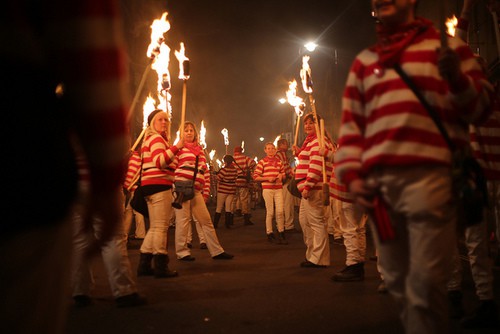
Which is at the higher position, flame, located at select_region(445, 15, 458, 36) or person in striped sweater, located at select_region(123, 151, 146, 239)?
flame, located at select_region(445, 15, 458, 36)

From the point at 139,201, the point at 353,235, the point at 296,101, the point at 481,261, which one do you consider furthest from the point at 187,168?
the point at 481,261

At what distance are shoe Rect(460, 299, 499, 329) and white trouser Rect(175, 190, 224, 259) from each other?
4.94 meters

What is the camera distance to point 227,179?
1461 cm

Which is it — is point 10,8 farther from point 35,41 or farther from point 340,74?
point 340,74

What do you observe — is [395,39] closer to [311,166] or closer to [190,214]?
[311,166]

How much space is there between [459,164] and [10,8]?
225cm

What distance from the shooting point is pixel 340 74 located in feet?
81.2

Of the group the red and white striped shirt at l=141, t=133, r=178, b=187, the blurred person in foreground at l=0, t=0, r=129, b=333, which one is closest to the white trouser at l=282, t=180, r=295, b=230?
the red and white striped shirt at l=141, t=133, r=178, b=187

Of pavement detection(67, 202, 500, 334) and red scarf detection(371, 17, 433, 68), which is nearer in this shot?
red scarf detection(371, 17, 433, 68)

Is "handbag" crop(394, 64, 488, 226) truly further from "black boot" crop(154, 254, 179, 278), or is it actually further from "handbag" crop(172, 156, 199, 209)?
"handbag" crop(172, 156, 199, 209)

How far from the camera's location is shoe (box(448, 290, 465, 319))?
14.1 ft

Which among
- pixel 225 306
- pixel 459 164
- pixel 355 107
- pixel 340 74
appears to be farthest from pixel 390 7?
pixel 340 74

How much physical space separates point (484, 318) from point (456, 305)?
43 cm

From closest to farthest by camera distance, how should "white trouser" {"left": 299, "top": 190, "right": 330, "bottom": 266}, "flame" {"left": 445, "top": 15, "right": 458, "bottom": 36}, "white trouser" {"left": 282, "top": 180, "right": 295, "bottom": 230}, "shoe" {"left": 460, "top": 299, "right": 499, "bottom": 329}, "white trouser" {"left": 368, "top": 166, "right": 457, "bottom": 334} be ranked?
"white trouser" {"left": 368, "top": 166, "right": 457, "bottom": 334}
"flame" {"left": 445, "top": 15, "right": 458, "bottom": 36}
"shoe" {"left": 460, "top": 299, "right": 499, "bottom": 329}
"white trouser" {"left": 299, "top": 190, "right": 330, "bottom": 266}
"white trouser" {"left": 282, "top": 180, "right": 295, "bottom": 230}
